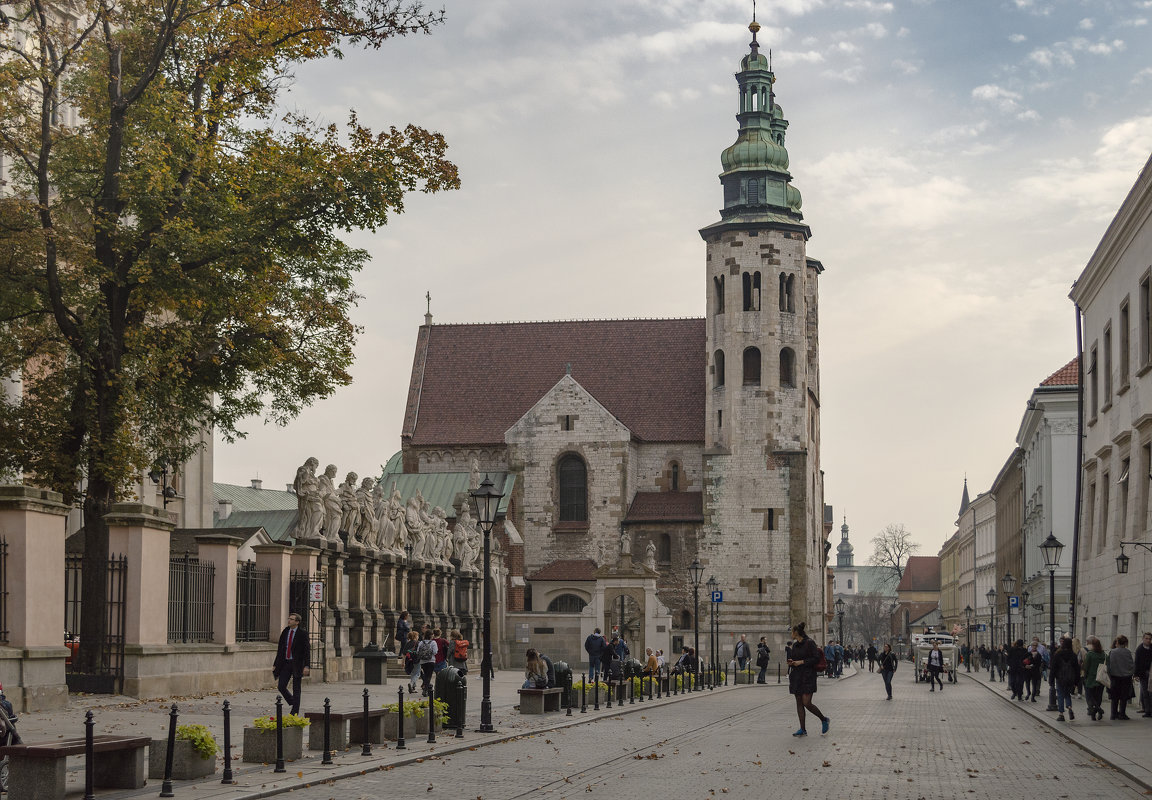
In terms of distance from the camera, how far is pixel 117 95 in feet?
77.7

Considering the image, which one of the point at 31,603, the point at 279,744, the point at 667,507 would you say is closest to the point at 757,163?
the point at 667,507

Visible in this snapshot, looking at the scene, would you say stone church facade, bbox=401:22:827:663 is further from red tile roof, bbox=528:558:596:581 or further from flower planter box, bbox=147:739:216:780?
flower planter box, bbox=147:739:216:780

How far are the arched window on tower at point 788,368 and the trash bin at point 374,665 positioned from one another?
126 ft

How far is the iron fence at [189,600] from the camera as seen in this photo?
24.6 metres

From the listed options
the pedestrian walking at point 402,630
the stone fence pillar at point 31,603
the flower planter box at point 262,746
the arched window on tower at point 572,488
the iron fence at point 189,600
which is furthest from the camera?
the arched window on tower at point 572,488

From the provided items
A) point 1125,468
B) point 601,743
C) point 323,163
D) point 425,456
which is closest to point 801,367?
point 425,456

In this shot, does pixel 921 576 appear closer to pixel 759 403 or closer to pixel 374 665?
pixel 759 403

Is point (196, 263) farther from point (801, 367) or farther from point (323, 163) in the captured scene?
point (801, 367)

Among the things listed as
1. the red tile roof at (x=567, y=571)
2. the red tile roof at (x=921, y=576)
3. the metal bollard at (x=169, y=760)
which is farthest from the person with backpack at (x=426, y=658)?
the red tile roof at (x=921, y=576)

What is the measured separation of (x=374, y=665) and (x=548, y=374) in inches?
1705

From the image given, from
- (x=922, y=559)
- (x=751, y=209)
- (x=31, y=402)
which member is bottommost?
(x=922, y=559)

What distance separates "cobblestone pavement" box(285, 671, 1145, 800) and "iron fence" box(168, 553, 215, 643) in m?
7.15

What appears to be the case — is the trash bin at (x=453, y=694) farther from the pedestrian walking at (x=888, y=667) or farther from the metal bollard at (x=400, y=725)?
the pedestrian walking at (x=888, y=667)

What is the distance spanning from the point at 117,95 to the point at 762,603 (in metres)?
46.6
